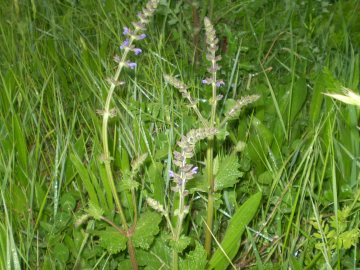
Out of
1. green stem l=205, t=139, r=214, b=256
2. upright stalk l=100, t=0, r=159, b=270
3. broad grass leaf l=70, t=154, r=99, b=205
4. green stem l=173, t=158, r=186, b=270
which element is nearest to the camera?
green stem l=173, t=158, r=186, b=270

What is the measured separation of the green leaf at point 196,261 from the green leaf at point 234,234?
0.34ft

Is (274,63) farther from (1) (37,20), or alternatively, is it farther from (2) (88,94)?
(1) (37,20)

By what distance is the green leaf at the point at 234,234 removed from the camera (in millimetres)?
1620

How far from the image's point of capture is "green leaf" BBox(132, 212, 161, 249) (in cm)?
160

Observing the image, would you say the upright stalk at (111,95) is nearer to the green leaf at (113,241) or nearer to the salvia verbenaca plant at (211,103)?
the green leaf at (113,241)

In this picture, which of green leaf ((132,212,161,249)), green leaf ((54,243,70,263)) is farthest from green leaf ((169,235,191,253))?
green leaf ((54,243,70,263))

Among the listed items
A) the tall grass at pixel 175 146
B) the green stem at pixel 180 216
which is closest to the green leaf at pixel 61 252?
the tall grass at pixel 175 146

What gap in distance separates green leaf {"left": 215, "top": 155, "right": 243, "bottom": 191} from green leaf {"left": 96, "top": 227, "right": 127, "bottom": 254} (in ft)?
0.92

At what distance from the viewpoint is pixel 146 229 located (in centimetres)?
162

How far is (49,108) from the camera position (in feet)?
7.50

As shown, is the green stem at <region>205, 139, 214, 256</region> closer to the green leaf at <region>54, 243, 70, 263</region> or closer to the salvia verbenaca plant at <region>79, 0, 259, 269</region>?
the salvia verbenaca plant at <region>79, 0, 259, 269</region>

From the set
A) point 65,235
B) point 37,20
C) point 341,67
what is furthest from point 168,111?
point 37,20

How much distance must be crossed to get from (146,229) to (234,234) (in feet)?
0.74

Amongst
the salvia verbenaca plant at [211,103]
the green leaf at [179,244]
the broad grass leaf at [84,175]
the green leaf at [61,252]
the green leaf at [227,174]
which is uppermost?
the salvia verbenaca plant at [211,103]
